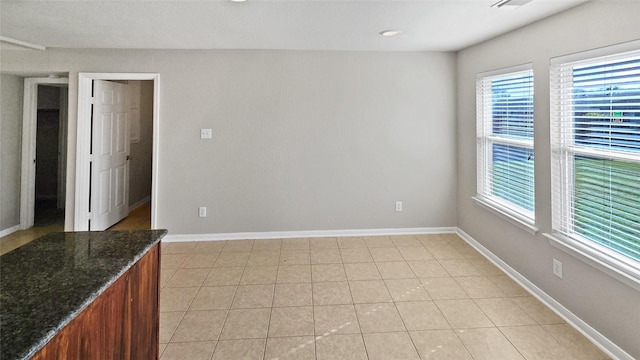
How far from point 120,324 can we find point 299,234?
10.0ft

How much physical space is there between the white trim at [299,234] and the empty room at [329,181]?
0.08 ft

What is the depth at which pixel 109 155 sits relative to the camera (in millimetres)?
4500

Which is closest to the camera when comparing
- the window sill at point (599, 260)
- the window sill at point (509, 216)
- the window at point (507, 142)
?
the window sill at point (599, 260)

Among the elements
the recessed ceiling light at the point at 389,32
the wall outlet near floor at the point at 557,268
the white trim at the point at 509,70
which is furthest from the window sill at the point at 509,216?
the recessed ceiling light at the point at 389,32

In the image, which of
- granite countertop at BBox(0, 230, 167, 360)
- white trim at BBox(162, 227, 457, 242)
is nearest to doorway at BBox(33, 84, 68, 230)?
white trim at BBox(162, 227, 457, 242)

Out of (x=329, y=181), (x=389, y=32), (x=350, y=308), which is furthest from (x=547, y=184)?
(x=329, y=181)

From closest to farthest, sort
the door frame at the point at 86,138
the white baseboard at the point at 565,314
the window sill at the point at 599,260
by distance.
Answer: the window sill at the point at 599,260 < the white baseboard at the point at 565,314 < the door frame at the point at 86,138

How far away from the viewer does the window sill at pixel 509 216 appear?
9.35 feet

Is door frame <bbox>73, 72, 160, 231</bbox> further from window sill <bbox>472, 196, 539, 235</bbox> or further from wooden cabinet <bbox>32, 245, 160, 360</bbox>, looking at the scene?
window sill <bbox>472, 196, 539, 235</bbox>

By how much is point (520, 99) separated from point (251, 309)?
2.98 meters

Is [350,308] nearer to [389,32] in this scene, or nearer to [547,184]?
[547,184]

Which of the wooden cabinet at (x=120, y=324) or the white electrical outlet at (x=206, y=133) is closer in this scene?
the wooden cabinet at (x=120, y=324)

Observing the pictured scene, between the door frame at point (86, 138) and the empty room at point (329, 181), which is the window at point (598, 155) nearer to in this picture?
the empty room at point (329, 181)

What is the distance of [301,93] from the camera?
4.15 m
